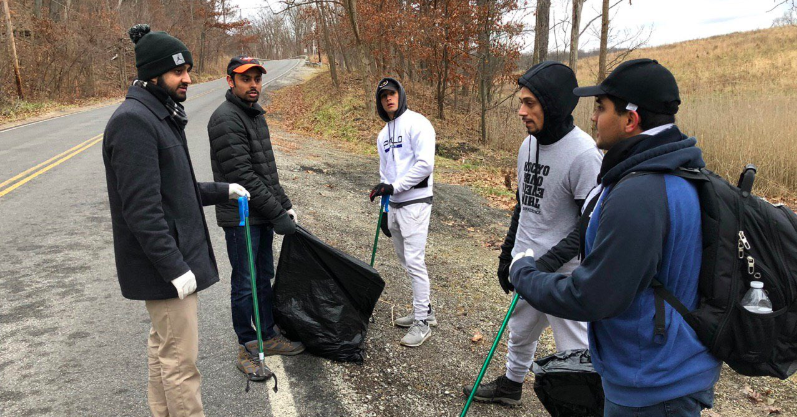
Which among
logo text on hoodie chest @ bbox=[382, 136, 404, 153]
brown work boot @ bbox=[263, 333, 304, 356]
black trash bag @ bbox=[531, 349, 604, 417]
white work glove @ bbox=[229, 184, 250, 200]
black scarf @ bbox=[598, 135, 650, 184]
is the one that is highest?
black scarf @ bbox=[598, 135, 650, 184]

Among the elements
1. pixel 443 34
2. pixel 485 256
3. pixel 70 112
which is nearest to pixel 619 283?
pixel 485 256

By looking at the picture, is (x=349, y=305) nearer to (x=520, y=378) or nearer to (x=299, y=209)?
(x=520, y=378)

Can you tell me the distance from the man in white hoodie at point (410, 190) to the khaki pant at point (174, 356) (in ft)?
6.12


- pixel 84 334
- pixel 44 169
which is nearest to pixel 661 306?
pixel 84 334

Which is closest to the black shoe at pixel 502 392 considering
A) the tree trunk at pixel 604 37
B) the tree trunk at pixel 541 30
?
the tree trunk at pixel 604 37

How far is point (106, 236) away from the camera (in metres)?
6.41

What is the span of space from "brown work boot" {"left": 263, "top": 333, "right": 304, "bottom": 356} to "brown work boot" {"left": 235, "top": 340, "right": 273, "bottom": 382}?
121mm

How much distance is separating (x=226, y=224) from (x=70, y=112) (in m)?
20.6

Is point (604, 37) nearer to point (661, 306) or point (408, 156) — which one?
point (408, 156)

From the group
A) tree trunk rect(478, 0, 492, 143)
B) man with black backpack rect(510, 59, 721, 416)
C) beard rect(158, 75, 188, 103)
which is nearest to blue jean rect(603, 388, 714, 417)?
man with black backpack rect(510, 59, 721, 416)

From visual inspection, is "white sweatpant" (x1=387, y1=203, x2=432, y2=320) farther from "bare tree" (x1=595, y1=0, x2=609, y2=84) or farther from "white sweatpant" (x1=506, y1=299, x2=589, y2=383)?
"bare tree" (x1=595, y1=0, x2=609, y2=84)

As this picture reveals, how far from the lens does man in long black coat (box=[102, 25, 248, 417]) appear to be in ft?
7.85

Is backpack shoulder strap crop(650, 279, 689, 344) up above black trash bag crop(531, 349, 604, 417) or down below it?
above

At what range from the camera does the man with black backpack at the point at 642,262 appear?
5.32ft
